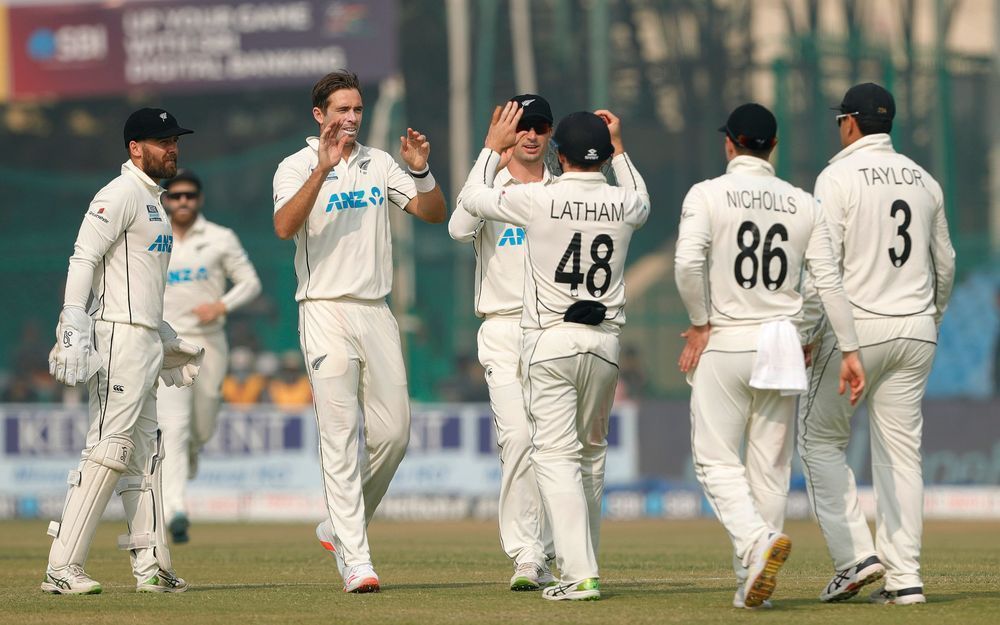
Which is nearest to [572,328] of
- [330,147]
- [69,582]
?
[330,147]

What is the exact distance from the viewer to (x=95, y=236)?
8594 millimetres

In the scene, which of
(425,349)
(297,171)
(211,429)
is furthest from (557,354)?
(425,349)

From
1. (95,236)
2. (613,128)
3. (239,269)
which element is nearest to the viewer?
(613,128)

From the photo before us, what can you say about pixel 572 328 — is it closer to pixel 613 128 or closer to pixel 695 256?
pixel 695 256

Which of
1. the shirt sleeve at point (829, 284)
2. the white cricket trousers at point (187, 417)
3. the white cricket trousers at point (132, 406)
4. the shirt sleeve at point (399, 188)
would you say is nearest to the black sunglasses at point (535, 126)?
the shirt sleeve at point (399, 188)

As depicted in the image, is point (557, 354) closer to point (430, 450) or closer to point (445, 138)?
point (430, 450)

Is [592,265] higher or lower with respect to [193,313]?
higher

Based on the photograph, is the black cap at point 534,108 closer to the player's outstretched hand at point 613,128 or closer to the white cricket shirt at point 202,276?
the player's outstretched hand at point 613,128

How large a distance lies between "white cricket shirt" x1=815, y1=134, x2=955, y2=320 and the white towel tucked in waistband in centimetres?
56

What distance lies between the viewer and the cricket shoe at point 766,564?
293 inches

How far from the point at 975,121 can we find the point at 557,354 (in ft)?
51.0

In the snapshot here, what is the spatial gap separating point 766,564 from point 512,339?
228cm

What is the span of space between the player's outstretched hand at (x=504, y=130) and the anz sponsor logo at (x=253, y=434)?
38.7 ft

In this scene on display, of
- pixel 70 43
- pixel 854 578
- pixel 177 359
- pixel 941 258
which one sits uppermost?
pixel 70 43
